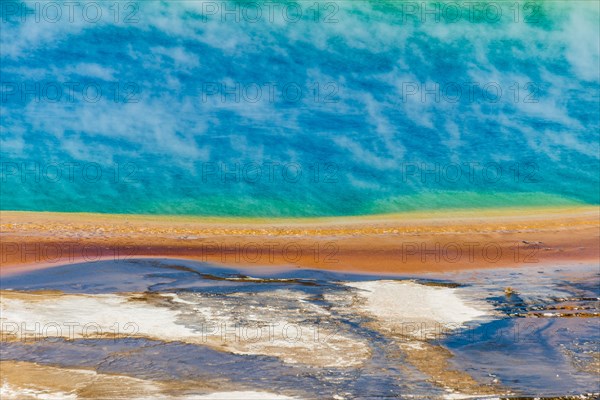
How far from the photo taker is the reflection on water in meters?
3.71

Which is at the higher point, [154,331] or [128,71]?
[128,71]

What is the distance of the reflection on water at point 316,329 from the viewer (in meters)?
3.71

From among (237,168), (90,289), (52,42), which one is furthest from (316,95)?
(90,289)

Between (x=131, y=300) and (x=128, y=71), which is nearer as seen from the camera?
(x=131, y=300)

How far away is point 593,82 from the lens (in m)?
10.1

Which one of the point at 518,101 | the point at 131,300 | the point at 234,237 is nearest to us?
the point at 131,300

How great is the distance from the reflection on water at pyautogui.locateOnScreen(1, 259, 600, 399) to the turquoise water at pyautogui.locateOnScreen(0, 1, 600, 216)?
327 centimetres

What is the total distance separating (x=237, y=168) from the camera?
948 cm

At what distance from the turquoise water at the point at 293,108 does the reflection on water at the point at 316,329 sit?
3.27 m

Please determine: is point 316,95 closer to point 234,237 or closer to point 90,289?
point 234,237

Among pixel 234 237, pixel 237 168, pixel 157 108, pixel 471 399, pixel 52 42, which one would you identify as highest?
pixel 52 42

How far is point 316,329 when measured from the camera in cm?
455

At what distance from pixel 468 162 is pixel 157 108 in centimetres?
436

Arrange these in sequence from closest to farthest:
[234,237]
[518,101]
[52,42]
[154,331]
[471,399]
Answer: [471,399], [154,331], [234,237], [52,42], [518,101]
